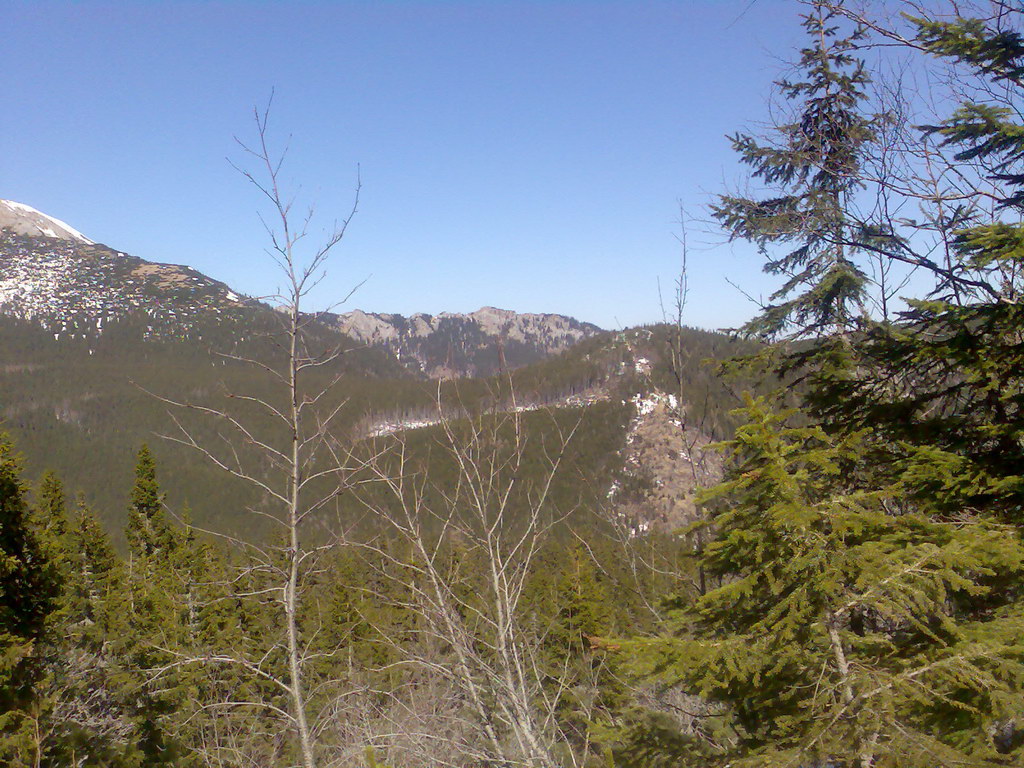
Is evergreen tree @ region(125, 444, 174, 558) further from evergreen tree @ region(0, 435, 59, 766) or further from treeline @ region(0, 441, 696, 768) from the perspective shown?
evergreen tree @ region(0, 435, 59, 766)

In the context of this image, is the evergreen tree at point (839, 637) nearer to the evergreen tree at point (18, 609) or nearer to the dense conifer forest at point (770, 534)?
the dense conifer forest at point (770, 534)

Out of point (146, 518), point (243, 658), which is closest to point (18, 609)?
point (243, 658)

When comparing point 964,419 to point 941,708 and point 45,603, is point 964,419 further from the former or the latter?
point 45,603

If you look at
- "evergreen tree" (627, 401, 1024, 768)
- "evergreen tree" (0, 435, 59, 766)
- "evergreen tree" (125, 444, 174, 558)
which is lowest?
"evergreen tree" (125, 444, 174, 558)

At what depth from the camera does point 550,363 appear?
178 m

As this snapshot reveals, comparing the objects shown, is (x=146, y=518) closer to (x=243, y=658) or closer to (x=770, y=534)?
(x=243, y=658)

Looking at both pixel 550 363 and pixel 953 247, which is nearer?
pixel 953 247

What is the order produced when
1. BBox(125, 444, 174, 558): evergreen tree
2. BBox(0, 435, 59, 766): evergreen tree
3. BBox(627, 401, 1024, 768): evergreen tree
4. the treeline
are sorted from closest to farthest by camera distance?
BBox(627, 401, 1024, 768): evergreen tree, the treeline, BBox(0, 435, 59, 766): evergreen tree, BBox(125, 444, 174, 558): evergreen tree

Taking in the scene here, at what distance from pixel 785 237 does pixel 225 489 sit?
112 meters

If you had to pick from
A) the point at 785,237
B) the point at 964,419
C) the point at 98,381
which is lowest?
the point at 98,381

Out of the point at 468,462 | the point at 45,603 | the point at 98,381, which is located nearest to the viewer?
the point at 468,462

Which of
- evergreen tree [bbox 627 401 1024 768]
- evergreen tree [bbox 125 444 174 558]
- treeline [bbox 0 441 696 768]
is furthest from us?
evergreen tree [bbox 125 444 174 558]

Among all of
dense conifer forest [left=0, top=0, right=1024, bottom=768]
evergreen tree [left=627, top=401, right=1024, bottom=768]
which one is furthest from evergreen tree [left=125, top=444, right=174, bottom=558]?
evergreen tree [left=627, top=401, right=1024, bottom=768]

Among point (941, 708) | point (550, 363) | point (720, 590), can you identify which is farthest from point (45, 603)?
point (550, 363)
